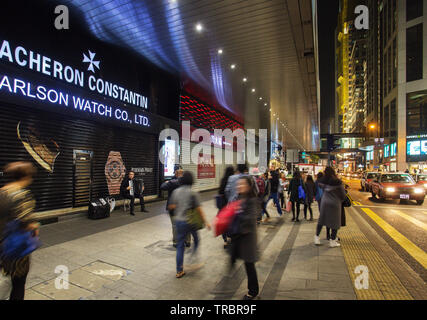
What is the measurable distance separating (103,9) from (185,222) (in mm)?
7104

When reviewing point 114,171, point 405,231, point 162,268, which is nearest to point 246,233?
point 162,268

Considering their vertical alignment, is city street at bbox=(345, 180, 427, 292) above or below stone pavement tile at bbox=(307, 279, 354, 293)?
below

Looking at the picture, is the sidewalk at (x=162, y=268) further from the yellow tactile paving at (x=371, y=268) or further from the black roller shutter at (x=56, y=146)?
the black roller shutter at (x=56, y=146)

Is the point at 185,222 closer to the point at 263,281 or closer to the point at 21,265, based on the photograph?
the point at 263,281

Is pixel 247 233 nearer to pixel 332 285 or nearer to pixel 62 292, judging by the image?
pixel 332 285

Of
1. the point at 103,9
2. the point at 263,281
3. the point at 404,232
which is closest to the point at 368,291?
the point at 263,281

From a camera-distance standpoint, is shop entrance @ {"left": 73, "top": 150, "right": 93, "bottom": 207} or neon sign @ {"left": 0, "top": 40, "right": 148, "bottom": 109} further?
shop entrance @ {"left": 73, "top": 150, "right": 93, "bottom": 207}

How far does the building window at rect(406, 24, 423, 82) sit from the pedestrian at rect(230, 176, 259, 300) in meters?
47.2

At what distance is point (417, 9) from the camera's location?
35.2m

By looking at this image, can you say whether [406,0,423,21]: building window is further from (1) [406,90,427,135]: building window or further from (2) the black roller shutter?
(2) the black roller shutter

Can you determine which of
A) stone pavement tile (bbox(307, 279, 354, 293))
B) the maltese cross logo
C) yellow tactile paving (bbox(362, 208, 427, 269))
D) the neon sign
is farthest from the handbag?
the maltese cross logo

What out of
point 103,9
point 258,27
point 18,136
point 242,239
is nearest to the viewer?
point 242,239

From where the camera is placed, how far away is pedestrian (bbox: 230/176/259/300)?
3086mm

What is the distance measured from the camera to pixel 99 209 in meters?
8.01
